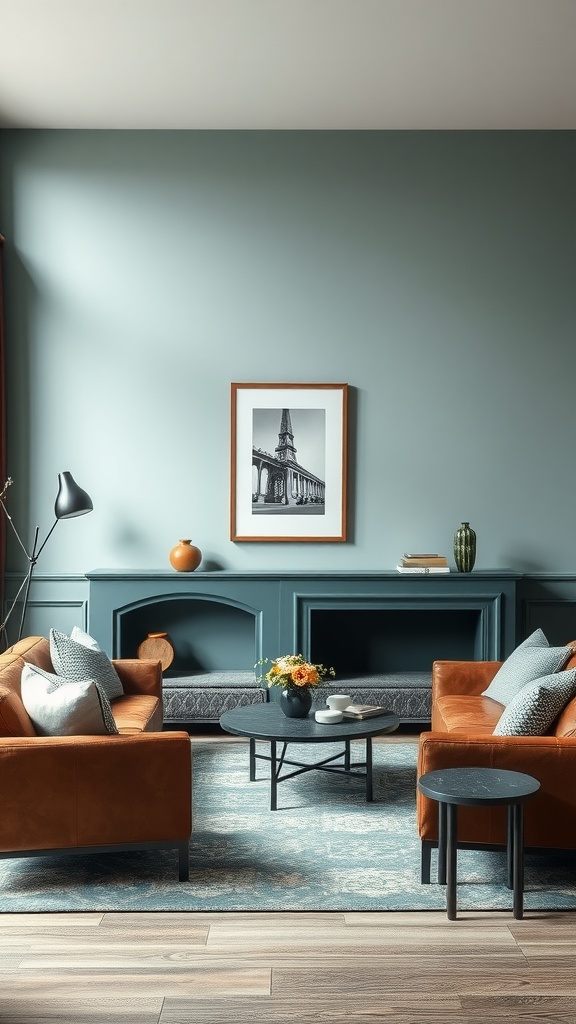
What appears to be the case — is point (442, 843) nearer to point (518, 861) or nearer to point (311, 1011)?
point (518, 861)

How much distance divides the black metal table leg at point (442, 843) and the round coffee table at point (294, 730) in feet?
2.46

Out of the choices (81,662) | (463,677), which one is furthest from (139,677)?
(463,677)

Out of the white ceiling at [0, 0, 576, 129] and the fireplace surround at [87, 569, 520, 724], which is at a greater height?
the white ceiling at [0, 0, 576, 129]

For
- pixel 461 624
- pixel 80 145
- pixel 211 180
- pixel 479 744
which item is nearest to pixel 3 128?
pixel 80 145

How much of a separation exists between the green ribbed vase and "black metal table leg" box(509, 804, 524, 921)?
2.66 m

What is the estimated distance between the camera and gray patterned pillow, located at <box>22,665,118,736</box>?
3432mm

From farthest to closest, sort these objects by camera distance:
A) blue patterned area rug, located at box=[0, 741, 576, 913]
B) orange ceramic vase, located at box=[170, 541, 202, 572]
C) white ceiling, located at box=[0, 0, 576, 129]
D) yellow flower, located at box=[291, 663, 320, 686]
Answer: orange ceramic vase, located at box=[170, 541, 202, 572] → white ceiling, located at box=[0, 0, 576, 129] → yellow flower, located at box=[291, 663, 320, 686] → blue patterned area rug, located at box=[0, 741, 576, 913]

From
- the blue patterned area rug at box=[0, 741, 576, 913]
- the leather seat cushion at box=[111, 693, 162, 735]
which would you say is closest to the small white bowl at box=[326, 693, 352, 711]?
the blue patterned area rug at box=[0, 741, 576, 913]

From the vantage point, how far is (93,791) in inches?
130

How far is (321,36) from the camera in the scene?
16.0 feet

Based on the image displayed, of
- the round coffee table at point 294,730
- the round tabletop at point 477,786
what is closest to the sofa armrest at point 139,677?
the round coffee table at point 294,730

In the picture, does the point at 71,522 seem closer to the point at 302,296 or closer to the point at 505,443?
the point at 302,296

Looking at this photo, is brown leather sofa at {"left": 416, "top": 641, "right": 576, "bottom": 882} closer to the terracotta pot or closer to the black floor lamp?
the terracotta pot

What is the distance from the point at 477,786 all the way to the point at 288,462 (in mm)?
3182
